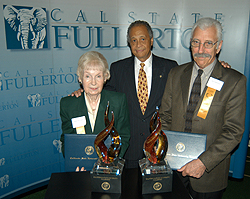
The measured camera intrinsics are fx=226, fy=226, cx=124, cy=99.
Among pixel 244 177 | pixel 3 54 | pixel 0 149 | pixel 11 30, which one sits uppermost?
pixel 11 30

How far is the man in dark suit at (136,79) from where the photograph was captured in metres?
2.90

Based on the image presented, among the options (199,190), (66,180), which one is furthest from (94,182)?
(199,190)

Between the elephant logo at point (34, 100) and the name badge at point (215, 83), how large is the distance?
9.01ft

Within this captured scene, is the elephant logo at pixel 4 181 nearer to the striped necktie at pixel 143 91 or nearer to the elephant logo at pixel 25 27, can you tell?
the elephant logo at pixel 25 27

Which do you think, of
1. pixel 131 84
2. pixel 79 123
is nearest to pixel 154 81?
pixel 131 84

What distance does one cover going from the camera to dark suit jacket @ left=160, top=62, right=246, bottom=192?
2.03 metres

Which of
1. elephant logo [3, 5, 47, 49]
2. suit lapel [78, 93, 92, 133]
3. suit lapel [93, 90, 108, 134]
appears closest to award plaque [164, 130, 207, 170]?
suit lapel [93, 90, 108, 134]

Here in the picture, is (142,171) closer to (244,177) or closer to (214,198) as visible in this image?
(214,198)

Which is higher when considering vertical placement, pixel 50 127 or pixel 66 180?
pixel 66 180

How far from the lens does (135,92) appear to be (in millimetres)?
2932

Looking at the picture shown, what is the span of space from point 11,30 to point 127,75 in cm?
188

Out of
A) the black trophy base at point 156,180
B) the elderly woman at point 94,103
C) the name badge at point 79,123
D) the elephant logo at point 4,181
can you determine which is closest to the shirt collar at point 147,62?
the elderly woman at point 94,103

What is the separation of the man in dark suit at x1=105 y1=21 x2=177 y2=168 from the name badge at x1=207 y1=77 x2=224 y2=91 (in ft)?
2.69

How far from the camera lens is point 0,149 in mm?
3523
